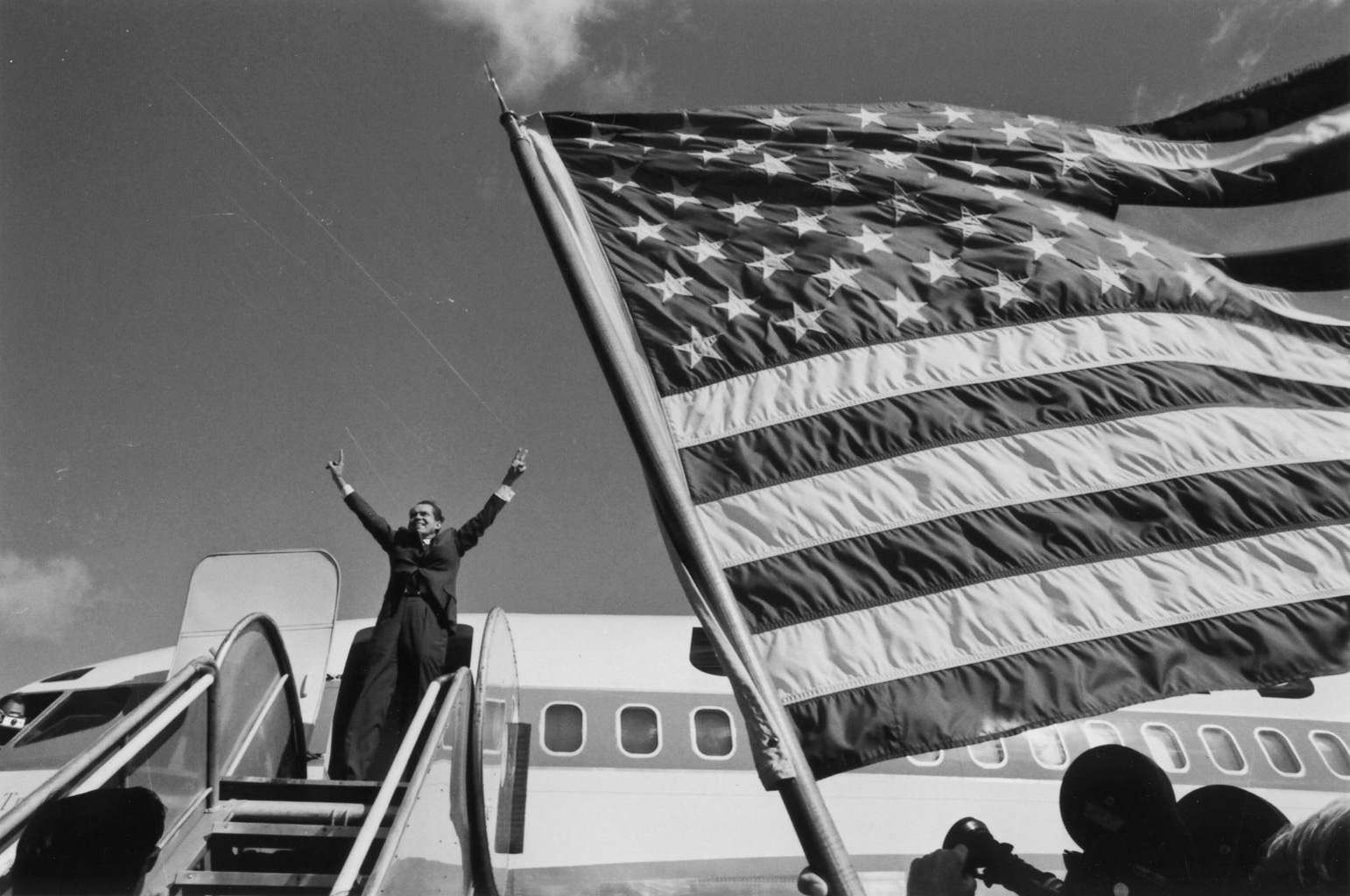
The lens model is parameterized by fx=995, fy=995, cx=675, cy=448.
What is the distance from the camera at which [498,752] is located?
237 inches

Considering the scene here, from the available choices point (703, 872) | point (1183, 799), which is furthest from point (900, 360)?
point (703, 872)

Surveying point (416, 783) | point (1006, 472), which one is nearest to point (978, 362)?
point (1006, 472)

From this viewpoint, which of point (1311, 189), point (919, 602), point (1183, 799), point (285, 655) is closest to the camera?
point (919, 602)

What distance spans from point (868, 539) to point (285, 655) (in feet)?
13.4

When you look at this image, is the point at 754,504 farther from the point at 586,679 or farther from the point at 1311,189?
the point at 586,679

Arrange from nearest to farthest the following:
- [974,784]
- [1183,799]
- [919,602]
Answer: [919,602]
[1183,799]
[974,784]

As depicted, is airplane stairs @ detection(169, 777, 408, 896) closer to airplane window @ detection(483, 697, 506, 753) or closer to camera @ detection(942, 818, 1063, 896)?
airplane window @ detection(483, 697, 506, 753)

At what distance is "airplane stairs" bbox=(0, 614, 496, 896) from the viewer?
11.9 ft

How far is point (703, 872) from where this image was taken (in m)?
8.57

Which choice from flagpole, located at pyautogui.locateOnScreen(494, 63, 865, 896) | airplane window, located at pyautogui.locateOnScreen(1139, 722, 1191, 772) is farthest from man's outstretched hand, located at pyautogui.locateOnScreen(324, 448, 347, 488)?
airplane window, located at pyautogui.locateOnScreen(1139, 722, 1191, 772)

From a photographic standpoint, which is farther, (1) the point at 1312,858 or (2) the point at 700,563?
(2) the point at 700,563

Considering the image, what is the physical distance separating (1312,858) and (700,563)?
1.83 m

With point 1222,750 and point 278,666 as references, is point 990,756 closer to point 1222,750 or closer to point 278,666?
point 1222,750

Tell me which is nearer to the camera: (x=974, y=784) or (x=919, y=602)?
(x=919, y=602)
